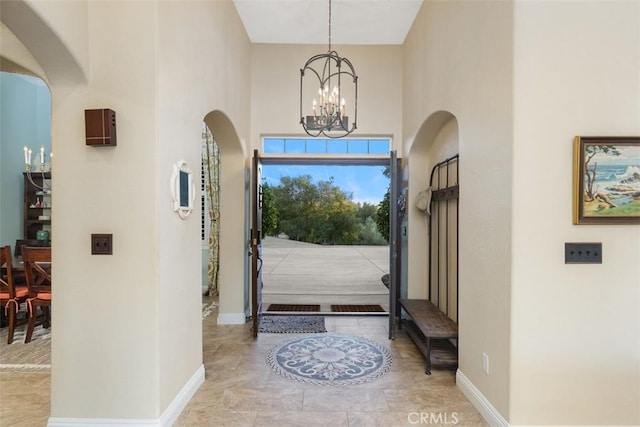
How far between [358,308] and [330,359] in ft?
6.77

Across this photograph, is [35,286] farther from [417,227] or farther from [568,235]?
[568,235]

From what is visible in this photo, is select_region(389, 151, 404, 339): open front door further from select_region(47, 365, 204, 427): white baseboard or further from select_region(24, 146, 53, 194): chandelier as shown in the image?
select_region(24, 146, 53, 194): chandelier

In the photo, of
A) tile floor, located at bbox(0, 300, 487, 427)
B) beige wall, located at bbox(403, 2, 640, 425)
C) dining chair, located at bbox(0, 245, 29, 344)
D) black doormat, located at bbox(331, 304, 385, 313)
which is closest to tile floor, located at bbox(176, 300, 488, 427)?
tile floor, located at bbox(0, 300, 487, 427)

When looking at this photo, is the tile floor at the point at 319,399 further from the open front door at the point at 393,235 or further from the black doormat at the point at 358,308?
the black doormat at the point at 358,308

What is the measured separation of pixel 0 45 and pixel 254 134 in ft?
9.23

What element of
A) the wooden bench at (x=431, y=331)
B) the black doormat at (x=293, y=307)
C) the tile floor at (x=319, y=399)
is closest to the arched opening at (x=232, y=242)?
the black doormat at (x=293, y=307)

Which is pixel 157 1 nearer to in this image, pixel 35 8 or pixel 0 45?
pixel 35 8

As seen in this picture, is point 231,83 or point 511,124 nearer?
point 511,124

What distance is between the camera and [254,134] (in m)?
4.94

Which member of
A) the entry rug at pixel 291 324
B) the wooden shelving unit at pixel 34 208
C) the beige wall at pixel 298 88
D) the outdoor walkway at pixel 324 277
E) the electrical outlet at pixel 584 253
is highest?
the beige wall at pixel 298 88

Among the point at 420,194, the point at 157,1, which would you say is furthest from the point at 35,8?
the point at 420,194

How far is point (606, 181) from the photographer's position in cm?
210

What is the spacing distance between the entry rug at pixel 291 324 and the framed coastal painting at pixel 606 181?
3232mm

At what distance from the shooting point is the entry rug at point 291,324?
14.3ft
